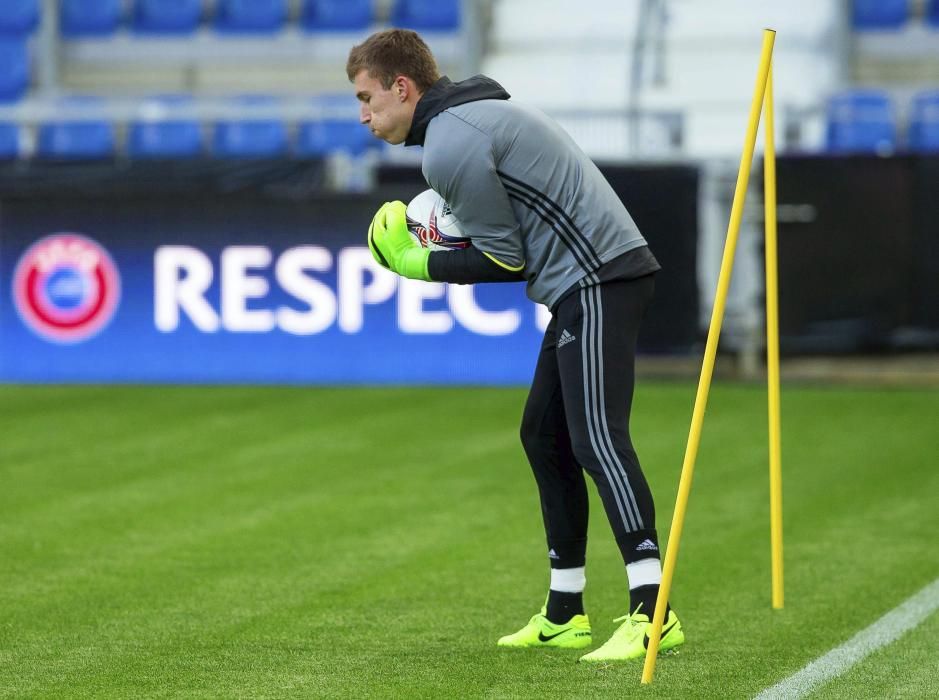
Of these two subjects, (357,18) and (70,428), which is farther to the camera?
(357,18)

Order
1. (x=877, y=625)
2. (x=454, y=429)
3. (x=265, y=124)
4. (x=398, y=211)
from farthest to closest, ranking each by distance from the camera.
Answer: (x=265, y=124)
(x=454, y=429)
(x=877, y=625)
(x=398, y=211)

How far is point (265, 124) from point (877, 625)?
48.7 feet

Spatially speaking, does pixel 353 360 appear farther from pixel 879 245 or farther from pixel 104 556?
pixel 104 556

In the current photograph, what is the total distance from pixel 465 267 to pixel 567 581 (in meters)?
1.12

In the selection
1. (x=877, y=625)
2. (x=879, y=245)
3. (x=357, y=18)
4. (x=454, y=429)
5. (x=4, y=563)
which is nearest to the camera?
(x=877, y=625)

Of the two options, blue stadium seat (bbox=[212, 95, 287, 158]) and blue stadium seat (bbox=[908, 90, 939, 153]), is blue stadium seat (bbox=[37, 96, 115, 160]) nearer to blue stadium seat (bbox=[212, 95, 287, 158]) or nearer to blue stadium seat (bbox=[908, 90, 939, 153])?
blue stadium seat (bbox=[212, 95, 287, 158])

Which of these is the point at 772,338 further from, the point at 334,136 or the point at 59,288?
the point at 334,136

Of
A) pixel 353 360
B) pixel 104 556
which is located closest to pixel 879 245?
pixel 353 360

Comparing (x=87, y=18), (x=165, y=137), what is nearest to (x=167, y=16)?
(x=87, y=18)

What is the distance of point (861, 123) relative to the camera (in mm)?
17703

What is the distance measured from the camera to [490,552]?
7.55 metres

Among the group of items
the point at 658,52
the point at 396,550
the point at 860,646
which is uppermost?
the point at 658,52

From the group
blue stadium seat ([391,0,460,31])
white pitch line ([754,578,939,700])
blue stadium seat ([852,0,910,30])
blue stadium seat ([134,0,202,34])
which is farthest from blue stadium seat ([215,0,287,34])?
white pitch line ([754,578,939,700])

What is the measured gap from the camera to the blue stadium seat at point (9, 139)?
774 inches
